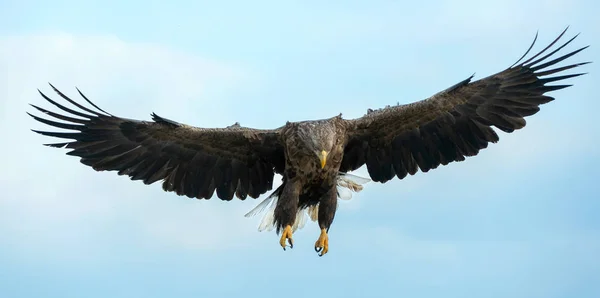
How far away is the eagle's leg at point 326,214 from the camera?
15148 mm

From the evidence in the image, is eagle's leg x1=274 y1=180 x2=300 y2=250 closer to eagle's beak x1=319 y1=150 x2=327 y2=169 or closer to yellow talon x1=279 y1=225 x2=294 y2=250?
yellow talon x1=279 y1=225 x2=294 y2=250

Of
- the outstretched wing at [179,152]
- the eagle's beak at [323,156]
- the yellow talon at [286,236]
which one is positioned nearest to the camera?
the eagle's beak at [323,156]

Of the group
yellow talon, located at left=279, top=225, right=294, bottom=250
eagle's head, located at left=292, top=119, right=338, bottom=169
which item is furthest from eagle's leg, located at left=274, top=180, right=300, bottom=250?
eagle's head, located at left=292, top=119, right=338, bottom=169

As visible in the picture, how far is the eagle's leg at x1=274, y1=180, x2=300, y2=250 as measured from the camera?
595 inches

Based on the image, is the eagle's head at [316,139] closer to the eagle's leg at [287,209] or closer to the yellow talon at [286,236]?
the eagle's leg at [287,209]

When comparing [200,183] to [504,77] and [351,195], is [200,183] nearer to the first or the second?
[351,195]

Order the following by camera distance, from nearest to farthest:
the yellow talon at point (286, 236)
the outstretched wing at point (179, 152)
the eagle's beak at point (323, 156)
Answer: the eagle's beak at point (323, 156), the yellow talon at point (286, 236), the outstretched wing at point (179, 152)

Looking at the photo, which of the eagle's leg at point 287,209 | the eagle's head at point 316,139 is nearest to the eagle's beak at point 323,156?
the eagle's head at point 316,139

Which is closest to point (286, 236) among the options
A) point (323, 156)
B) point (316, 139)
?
point (323, 156)

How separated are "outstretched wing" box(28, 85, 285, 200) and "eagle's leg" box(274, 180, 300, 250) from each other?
65cm

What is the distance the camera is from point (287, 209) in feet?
50.0

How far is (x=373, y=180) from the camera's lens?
16250 mm

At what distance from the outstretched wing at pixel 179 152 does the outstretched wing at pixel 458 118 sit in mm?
1049

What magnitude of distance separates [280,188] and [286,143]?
789 mm
